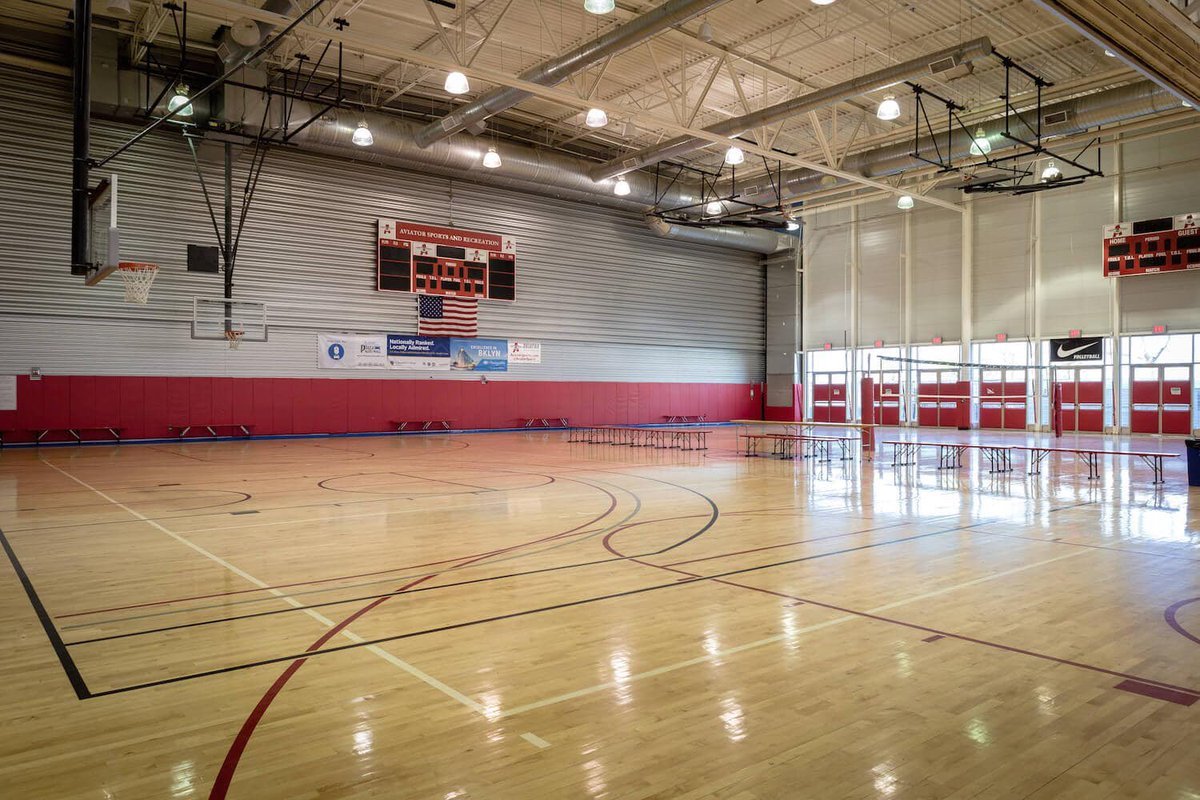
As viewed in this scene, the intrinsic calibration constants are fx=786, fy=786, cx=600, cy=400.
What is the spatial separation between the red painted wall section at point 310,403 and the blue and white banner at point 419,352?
567 mm

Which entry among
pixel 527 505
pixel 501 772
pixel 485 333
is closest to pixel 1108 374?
pixel 485 333

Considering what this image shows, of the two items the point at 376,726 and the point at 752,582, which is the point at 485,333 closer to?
the point at 752,582

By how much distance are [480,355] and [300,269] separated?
6356 mm

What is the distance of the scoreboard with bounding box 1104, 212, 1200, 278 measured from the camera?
73.9ft

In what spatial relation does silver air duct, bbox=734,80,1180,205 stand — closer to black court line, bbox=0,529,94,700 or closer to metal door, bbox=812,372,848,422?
metal door, bbox=812,372,848,422

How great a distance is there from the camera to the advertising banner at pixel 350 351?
23.3 meters

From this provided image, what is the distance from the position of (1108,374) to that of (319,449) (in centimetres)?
2381

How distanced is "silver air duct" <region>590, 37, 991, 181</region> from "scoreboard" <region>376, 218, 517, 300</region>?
19.3 ft

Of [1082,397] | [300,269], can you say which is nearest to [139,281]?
[300,269]

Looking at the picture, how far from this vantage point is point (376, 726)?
3516 mm

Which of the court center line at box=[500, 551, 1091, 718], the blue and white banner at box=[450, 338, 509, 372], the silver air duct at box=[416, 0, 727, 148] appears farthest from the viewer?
the blue and white banner at box=[450, 338, 509, 372]

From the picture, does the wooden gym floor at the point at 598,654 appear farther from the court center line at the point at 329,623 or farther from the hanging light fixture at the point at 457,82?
the hanging light fixture at the point at 457,82

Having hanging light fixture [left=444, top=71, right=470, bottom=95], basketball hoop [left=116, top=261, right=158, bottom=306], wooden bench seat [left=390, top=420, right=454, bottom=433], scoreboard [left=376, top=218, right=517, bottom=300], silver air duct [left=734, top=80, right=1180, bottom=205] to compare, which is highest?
silver air duct [left=734, top=80, right=1180, bottom=205]

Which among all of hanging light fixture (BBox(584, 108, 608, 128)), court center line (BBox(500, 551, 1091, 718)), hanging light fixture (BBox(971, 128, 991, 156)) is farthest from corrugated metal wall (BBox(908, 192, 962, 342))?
court center line (BBox(500, 551, 1091, 718))
